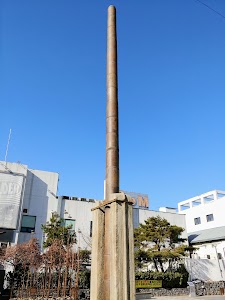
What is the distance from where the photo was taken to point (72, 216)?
2788 centimetres

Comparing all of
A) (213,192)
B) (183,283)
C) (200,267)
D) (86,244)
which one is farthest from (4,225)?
(213,192)

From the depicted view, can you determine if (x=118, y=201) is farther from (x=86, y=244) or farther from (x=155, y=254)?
(x=86, y=244)

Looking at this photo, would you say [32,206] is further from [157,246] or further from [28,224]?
[157,246]

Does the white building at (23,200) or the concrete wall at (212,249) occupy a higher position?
the white building at (23,200)

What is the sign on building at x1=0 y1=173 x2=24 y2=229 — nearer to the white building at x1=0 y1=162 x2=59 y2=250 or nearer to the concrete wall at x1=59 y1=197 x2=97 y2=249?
the white building at x1=0 y1=162 x2=59 y2=250

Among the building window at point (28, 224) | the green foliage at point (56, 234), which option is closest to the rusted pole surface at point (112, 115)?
the green foliage at point (56, 234)

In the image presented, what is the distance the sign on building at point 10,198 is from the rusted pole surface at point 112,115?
71.3 feet

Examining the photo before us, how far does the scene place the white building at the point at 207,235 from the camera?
2819cm

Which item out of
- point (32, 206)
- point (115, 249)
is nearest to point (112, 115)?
point (115, 249)

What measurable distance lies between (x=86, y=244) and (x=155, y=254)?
7876 millimetres

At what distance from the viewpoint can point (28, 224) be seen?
1016 inches

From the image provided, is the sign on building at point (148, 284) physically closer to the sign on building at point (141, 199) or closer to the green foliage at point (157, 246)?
the green foliage at point (157, 246)

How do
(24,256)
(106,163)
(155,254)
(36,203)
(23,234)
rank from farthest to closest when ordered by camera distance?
(36,203), (23,234), (155,254), (24,256), (106,163)

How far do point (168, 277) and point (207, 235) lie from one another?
13.7 m
